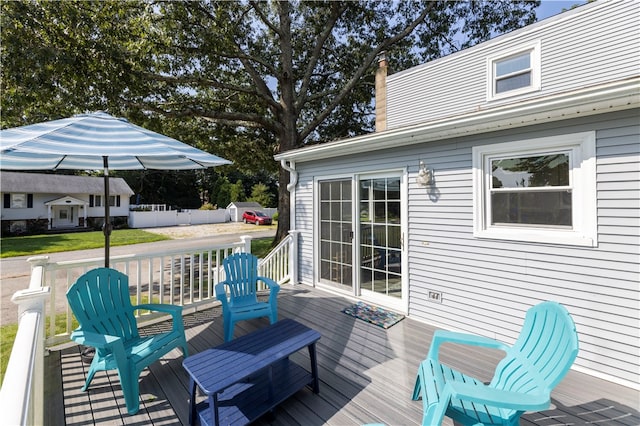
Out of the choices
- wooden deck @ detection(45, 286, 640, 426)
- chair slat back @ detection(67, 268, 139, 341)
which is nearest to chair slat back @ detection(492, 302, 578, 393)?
wooden deck @ detection(45, 286, 640, 426)

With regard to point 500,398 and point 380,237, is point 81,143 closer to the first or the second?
point 500,398

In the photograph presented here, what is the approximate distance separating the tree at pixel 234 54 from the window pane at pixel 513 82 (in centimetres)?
439

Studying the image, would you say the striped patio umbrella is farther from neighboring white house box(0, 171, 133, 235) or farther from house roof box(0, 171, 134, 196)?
house roof box(0, 171, 134, 196)

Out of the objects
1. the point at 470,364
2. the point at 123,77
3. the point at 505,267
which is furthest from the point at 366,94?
the point at 470,364

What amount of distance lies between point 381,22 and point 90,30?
331 inches

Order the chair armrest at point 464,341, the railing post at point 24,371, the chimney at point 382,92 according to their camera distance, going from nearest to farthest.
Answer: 1. the railing post at point 24,371
2. the chair armrest at point 464,341
3. the chimney at point 382,92

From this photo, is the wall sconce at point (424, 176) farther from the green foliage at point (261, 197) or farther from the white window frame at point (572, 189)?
the green foliage at point (261, 197)

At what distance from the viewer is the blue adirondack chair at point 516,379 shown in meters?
1.48

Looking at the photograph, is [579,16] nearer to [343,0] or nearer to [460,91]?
[460,91]

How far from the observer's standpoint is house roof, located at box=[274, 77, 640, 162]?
237 cm

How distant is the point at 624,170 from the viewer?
2.58m

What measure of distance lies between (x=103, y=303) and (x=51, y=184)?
2372cm

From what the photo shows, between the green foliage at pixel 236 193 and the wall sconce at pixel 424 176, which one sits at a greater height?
the green foliage at pixel 236 193

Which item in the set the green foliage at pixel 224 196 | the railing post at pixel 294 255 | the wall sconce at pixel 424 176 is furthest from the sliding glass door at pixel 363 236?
the green foliage at pixel 224 196
